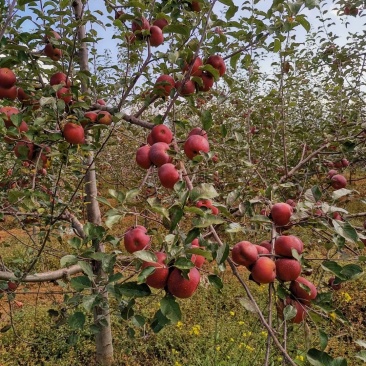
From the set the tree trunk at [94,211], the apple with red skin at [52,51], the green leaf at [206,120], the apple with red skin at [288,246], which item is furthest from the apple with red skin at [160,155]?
the apple with red skin at [52,51]

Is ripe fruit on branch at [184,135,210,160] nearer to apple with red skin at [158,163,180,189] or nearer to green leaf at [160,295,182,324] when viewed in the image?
apple with red skin at [158,163,180,189]

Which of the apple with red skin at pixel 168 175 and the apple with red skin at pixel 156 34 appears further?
the apple with red skin at pixel 156 34

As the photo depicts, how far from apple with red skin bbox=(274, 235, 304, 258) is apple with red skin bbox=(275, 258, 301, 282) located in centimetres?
2

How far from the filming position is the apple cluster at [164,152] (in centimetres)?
94

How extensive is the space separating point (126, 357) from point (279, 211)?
8.28 ft

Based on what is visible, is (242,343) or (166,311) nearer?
(166,311)

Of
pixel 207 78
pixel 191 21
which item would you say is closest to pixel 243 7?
pixel 191 21

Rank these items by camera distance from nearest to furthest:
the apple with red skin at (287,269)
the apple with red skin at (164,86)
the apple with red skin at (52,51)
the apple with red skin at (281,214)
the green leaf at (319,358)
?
1. the green leaf at (319,358)
2. the apple with red skin at (287,269)
3. the apple with red skin at (281,214)
4. the apple with red skin at (164,86)
5. the apple with red skin at (52,51)

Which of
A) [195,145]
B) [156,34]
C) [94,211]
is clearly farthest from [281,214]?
[94,211]

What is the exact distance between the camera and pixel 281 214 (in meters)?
0.96

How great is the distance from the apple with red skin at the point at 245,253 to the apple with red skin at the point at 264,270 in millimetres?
15

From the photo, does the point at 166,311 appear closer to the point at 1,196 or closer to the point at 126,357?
the point at 1,196

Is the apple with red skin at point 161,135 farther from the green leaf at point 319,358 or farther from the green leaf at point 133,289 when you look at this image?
the green leaf at point 319,358

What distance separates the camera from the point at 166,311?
76 centimetres
